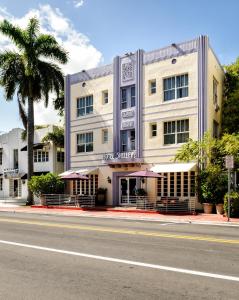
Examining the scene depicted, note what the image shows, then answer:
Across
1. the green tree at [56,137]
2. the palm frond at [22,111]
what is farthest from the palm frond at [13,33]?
the green tree at [56,137]

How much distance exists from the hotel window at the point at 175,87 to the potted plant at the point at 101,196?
828cm

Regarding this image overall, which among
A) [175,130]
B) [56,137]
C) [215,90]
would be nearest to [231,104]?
[215,90]

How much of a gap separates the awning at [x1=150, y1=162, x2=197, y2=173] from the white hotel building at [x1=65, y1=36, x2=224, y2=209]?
63 mm

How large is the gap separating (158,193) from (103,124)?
723 cm

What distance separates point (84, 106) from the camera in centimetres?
3322

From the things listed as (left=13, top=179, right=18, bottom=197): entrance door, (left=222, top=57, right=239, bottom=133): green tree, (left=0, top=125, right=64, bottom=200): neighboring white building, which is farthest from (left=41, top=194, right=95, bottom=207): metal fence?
(left=13, top=179, right=18, bottom=197): entrance door

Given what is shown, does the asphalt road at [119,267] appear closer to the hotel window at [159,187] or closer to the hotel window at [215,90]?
the hotel window at [159,187]

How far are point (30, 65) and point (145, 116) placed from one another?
33.3ft

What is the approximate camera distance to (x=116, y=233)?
45.4ft

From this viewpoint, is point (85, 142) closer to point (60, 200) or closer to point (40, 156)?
point (60, 200)

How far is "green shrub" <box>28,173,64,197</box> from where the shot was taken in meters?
31.2

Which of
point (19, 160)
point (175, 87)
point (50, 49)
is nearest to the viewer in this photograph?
point (175, 87)

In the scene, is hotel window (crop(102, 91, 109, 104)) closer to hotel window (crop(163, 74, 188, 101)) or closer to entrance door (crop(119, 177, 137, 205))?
hotel window (crop(163, 74, 188, 101))

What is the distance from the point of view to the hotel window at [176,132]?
1048 inches
